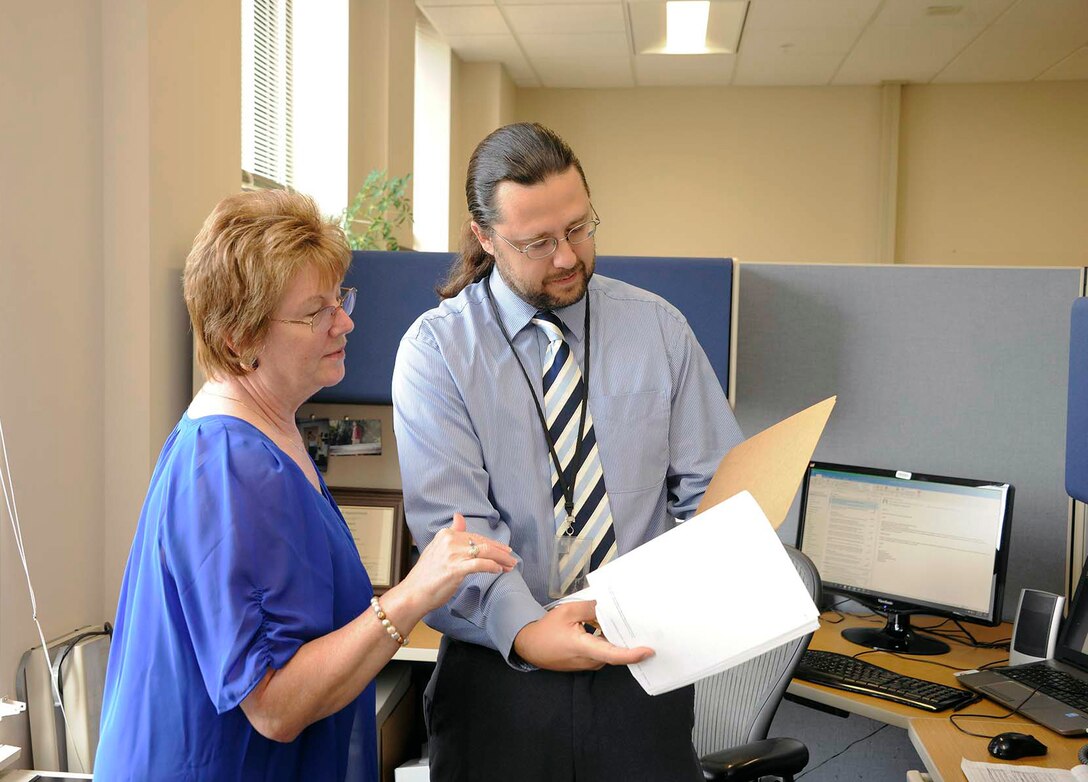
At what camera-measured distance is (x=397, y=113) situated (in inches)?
183

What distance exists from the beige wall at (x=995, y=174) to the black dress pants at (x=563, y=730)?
20.6 feet

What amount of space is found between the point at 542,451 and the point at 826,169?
6206mm

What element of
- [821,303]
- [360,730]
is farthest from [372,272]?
[360,730]

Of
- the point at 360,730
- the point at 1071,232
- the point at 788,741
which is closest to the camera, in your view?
the point at 360,730

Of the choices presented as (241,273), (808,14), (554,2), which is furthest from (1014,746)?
(808,14)

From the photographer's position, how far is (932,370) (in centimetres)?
257

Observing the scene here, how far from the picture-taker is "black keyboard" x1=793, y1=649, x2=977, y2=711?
76.8 inches

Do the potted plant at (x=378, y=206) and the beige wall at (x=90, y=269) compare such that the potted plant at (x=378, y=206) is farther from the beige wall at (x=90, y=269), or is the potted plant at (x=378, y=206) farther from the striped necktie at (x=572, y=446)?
the striped necktie at (x=572, y=446)

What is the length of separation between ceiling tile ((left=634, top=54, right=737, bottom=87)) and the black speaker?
4896mm

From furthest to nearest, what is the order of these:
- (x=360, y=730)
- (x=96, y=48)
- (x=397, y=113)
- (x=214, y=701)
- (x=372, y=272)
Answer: (x=397, y=113), (x=372, y=272), (x=96, y=48), (x=360, y=730), (x=214, y=701)

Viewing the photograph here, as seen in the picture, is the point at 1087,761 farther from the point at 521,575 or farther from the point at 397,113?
the point at 397,113

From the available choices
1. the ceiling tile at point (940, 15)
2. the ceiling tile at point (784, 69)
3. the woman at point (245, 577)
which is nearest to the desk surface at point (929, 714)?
the woman at point (245, 577)

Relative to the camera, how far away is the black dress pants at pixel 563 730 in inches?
49.8

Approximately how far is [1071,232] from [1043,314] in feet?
16.4
